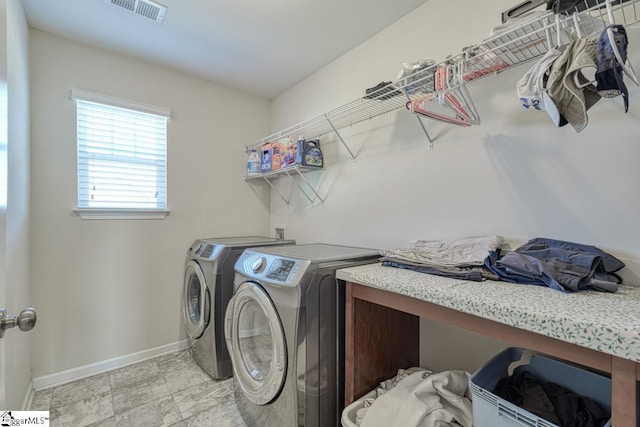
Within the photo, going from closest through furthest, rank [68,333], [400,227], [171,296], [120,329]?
1. [400,227]
2. [68,333]
3. [120,329]
4. [171,296]

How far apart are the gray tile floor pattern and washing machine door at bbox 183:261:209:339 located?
0.32 metres

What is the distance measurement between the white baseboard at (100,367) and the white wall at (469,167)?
5.11 feet

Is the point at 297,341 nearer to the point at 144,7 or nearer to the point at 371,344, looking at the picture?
the point at 371,344

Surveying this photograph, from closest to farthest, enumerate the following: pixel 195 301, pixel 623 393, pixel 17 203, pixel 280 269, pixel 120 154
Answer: pixel 623 393
pixel 280 269
pixel 17 203
pixel 120 154
pixel 195 301

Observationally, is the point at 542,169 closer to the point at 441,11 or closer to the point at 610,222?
the point at 610,222

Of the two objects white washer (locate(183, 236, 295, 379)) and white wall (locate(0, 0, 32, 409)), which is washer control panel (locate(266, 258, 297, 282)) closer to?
white washer (locate(183, 236, 295, 379))

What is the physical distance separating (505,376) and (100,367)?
A: 2572mm

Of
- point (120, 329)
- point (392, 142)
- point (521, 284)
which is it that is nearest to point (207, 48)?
point (392, 142)

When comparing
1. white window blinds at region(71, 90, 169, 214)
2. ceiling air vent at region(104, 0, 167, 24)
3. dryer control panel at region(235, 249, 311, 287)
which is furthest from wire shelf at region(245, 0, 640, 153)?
white window blinds at region(71, 90, 169, 214)

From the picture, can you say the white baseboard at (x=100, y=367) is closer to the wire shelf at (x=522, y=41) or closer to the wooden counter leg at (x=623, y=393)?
the wire shelf at (x=522, y=41)

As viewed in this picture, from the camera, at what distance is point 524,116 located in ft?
4.20

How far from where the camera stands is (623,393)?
2.08 ft

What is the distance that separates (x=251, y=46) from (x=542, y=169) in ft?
6.39

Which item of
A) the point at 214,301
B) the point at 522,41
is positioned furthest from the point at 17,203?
the point at 522,41
